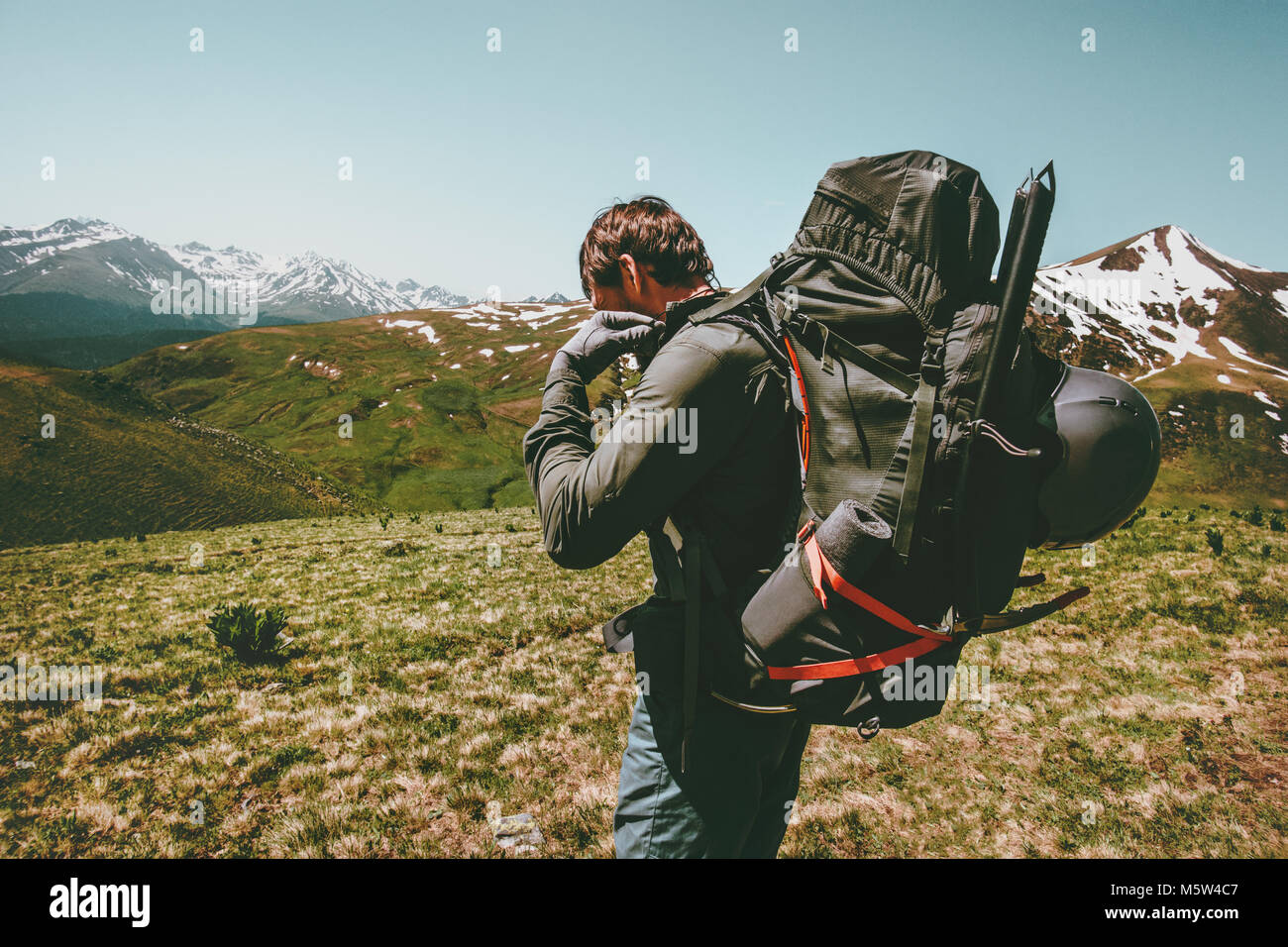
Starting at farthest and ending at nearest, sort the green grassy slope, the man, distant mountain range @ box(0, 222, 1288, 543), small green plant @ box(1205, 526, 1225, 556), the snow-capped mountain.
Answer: the snow-capped mountain < the green grassy slope < distant mountain range @ box(0, 222, 1288, 543) < small green plant @ box(1205, 526, 1225, 556) < the man

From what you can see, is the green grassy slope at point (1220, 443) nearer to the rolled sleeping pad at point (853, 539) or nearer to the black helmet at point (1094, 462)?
the black helmet at point (1094, 462)

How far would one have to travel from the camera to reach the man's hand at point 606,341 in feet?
10.4

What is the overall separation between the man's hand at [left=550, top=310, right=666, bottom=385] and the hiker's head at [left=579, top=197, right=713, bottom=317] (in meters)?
0.15

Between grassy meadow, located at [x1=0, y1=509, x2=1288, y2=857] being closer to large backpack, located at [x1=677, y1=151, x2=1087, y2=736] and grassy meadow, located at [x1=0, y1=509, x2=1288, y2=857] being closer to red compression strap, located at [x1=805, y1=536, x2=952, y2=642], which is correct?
large backpack, located at [x1=677, y1=151, x2=1087, y2=736]

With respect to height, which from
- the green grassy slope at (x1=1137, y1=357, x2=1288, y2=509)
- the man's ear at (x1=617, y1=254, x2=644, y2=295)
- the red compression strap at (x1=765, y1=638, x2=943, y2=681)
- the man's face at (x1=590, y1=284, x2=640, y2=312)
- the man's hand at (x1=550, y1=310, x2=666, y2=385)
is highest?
the man's ear at (x1=617, y1=254, x2=644, y2=295)

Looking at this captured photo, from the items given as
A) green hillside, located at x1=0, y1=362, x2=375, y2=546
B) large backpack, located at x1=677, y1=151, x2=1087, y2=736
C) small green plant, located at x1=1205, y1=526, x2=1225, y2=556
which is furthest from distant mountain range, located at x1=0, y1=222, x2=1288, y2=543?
large backpack, located at x1=677, y1=151, x2=1087, y2=736

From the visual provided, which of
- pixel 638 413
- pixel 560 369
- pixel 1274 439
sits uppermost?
pixel 560 369

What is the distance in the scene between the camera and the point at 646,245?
333 cm

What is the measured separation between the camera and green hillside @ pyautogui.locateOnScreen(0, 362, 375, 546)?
4278 centimetres

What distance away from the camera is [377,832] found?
602cm

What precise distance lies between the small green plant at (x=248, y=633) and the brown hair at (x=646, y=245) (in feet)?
34.3

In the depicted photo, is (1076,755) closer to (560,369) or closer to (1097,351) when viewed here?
(560,369)
